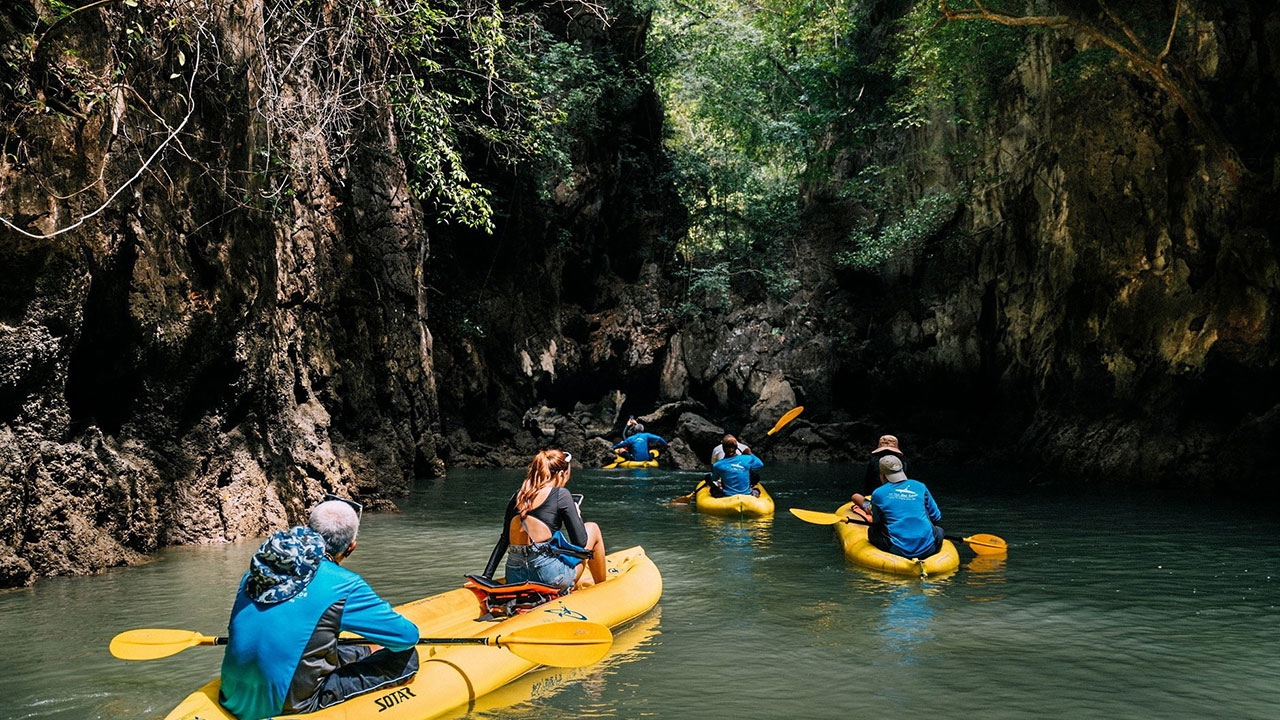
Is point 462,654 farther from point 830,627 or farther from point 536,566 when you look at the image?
point 830,627

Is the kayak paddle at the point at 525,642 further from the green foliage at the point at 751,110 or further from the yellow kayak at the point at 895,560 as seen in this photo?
the green foliage at the point at 751,110

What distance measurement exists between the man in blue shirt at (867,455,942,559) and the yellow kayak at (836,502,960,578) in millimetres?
70

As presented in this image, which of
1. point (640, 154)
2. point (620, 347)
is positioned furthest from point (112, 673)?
point (640, 154)

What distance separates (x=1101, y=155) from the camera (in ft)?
45.9

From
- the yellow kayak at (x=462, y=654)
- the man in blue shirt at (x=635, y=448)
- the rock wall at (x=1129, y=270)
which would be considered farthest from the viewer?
the man in blue shirt at (x=635, y=448)

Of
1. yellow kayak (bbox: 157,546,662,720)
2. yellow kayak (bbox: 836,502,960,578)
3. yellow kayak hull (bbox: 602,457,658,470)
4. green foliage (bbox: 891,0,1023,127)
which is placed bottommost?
yellow kayak hull (bbox: 602,457,658,470)

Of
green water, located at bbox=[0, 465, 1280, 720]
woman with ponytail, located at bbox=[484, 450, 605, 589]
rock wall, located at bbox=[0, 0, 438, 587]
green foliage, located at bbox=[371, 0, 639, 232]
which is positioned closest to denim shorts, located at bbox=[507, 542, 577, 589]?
woman with ponytail, located at bbox=[484, 450, 605, 589]

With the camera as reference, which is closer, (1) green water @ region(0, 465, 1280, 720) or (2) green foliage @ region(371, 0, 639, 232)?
(1) green water @ region(0, 465, 1280, 720)

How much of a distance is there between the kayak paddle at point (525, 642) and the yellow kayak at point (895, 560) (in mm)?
3597

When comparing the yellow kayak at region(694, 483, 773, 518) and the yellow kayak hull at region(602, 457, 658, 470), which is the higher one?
the yellow kayak at region(694, 483, 773, 518)

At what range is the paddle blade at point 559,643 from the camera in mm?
4336

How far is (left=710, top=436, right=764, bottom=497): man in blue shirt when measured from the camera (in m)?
11.4

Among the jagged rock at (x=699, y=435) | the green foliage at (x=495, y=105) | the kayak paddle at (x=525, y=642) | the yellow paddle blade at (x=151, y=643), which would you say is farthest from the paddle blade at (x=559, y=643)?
the jagged rock at (x=699, y=435)

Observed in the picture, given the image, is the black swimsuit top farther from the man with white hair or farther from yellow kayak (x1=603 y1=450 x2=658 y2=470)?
yellow kayak (x1=603 y1=450 x2=658 y2=470)
